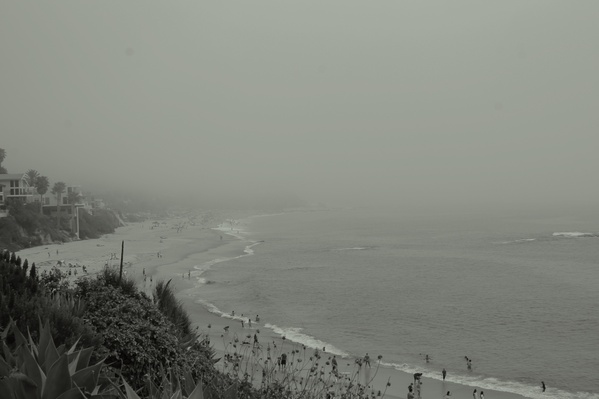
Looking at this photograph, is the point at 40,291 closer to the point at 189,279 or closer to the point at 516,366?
the point at 516,366

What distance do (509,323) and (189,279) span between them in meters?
24.9

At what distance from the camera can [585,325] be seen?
3172 cm

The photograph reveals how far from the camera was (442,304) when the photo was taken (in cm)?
3769

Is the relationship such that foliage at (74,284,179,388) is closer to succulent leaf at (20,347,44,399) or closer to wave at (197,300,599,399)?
succulent leaf at (20,347,44,399)

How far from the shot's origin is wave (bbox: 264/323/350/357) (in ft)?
84.5

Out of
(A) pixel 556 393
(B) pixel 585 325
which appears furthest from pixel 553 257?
(A) pixel 556 393

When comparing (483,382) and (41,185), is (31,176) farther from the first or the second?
(483,382)

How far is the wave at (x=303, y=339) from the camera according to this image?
25.8 m

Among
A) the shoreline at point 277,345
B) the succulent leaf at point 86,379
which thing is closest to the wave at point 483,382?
the shoreline at point 277,345

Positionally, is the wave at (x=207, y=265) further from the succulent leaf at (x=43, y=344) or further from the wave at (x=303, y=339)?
the succulent leaf at (x=43, y=344)

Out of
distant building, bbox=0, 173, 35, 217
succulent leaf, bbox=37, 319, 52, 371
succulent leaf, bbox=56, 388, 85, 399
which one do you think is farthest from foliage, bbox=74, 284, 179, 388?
distant building, bbox=0, 173, 35, 217

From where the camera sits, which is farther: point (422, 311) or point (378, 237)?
point (378, 237)

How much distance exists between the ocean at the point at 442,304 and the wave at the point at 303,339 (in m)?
0.11

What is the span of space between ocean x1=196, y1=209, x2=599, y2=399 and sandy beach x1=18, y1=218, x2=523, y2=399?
1174 mm
